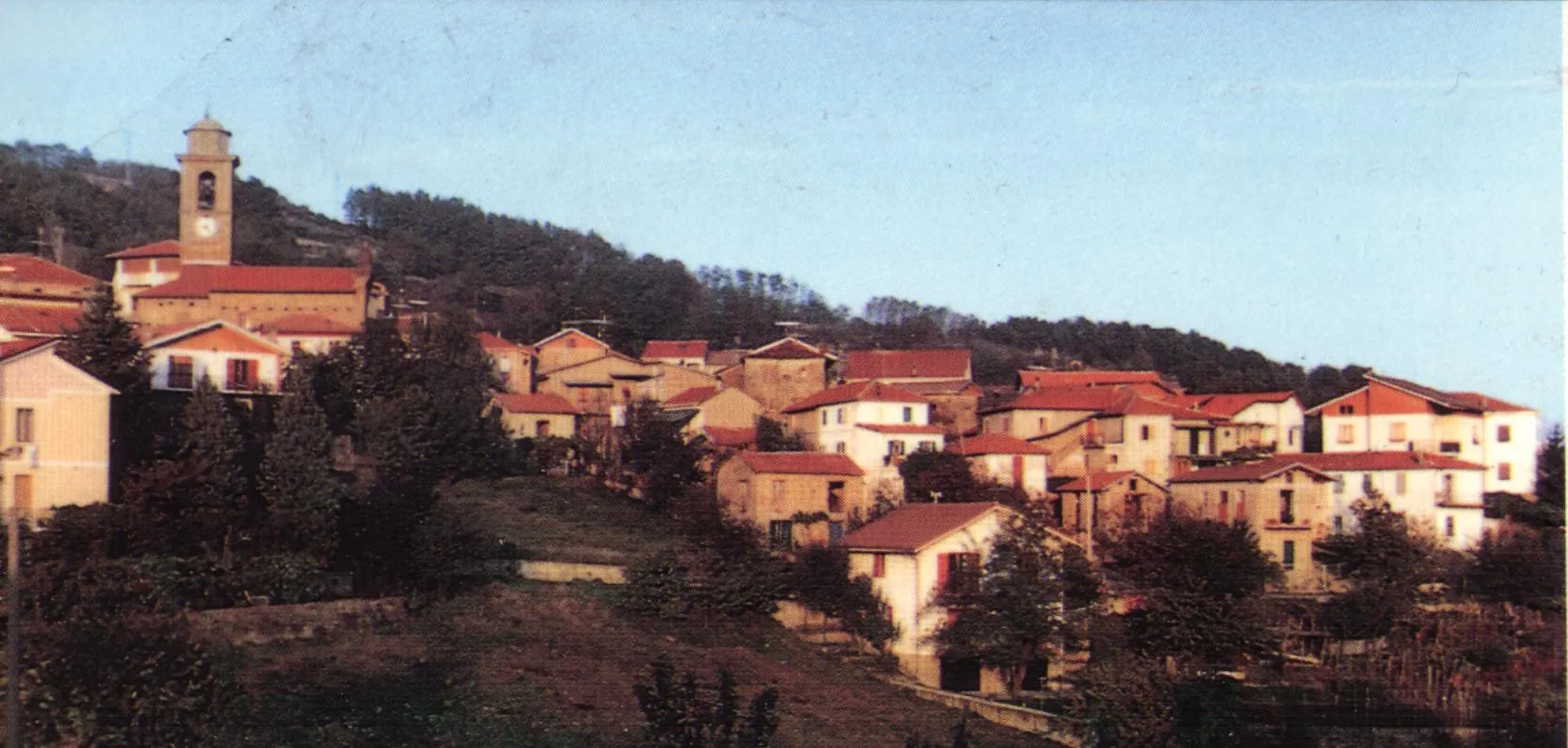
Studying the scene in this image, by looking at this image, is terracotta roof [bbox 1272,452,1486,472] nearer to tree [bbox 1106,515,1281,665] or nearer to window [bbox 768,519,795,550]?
tree [bbox 1106,515,1281,665]

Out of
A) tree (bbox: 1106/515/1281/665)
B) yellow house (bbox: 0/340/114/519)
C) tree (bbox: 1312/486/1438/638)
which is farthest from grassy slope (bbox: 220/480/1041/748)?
tree (bbox: 1312/486/1438/638)

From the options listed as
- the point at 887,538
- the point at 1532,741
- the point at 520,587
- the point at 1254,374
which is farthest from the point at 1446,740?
the point at 1254,374

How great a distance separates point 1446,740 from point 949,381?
14.4 m

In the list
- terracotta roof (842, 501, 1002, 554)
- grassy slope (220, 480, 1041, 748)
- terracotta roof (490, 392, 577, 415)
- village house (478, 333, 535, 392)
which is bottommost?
grassy slope (220, 480, 1041, 748)

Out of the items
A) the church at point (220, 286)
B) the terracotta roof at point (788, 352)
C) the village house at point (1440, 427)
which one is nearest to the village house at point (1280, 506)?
the village house at point (1440, 427)

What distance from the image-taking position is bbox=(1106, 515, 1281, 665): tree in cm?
1451

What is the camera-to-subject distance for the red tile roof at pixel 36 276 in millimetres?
21641

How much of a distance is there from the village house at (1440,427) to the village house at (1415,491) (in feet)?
4.81

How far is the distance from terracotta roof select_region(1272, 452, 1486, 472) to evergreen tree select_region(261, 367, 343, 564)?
1188 cm

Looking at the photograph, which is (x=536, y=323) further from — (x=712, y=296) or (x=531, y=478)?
(x=531, y=478)

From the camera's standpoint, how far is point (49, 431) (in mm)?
14539

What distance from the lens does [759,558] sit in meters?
15.8

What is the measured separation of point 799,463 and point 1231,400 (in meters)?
10.4

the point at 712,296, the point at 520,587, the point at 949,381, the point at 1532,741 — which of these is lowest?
the point at 1532,741
